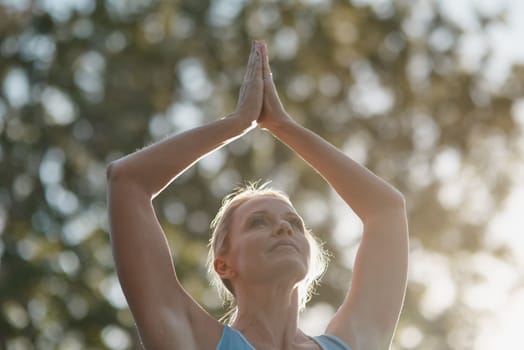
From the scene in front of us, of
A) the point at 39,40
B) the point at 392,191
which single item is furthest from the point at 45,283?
the point at 392,191

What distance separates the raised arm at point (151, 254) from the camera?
11.9 feet

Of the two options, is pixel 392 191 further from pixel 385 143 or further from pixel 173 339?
pixel 385 143

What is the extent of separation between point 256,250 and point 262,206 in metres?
0.19

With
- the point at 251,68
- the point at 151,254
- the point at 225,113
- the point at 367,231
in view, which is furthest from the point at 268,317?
the point at 225,113

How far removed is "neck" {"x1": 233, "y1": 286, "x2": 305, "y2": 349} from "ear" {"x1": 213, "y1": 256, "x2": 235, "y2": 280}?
11cm

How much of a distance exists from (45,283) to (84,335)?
826 mm

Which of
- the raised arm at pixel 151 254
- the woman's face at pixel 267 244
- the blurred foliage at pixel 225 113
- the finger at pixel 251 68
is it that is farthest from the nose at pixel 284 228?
the blurred foliage at pixel 225 113

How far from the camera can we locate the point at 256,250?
3.84 meters

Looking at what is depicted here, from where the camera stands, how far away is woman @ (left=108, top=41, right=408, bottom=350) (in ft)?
12.0

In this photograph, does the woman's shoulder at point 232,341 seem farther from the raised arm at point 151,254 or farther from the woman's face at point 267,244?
the woman's face at point 267,244

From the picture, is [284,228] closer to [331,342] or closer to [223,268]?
[223,268]

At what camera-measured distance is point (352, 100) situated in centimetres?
1803

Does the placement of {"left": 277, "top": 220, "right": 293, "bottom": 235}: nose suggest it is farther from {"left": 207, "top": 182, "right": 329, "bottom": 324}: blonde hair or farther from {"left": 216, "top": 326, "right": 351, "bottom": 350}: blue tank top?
{"left": 216, "top": 326, "right": 351, "bottom": 350}: blue tank top

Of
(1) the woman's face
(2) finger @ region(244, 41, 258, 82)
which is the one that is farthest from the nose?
(2) finger @ region(244, 41, 258, 82)
